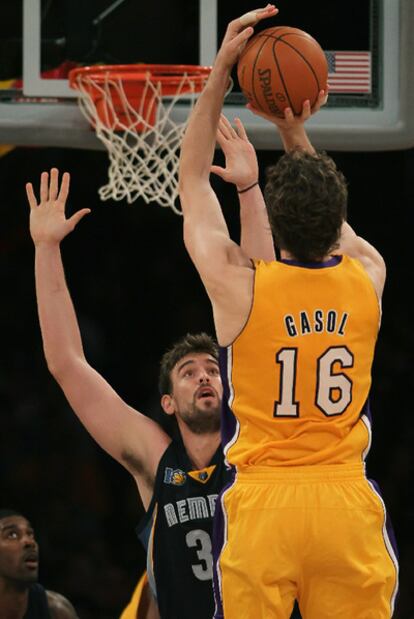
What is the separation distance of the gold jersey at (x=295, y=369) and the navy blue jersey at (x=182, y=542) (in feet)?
3.53

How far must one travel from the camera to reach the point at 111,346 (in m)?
9.21

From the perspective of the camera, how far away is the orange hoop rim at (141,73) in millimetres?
6129

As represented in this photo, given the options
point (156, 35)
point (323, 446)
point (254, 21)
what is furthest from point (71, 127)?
point (323, 446)

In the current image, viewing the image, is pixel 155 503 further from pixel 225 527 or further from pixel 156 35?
pixel 156 35

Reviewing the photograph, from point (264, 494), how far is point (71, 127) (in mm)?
3100

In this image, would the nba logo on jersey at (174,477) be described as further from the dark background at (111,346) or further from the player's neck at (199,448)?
the dark background at (111,346)

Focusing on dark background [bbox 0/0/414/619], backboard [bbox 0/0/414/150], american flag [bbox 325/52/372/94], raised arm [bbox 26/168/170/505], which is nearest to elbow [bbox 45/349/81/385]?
raised arm [bbox 26/168/170/505]

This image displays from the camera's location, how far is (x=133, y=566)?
880cm

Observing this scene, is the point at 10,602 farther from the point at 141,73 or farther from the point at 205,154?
the point at 205,154

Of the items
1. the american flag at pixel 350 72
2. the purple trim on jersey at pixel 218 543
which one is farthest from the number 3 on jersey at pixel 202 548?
the american flag at pixel 350 72

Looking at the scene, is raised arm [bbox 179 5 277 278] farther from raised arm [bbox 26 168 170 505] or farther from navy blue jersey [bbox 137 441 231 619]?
navy blue jersey [bbox 137 441 231 619]

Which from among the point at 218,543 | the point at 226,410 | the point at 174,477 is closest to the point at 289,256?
the point at 226,410

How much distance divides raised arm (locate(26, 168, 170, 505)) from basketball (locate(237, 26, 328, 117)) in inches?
30.9

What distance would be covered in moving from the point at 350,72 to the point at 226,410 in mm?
3023
